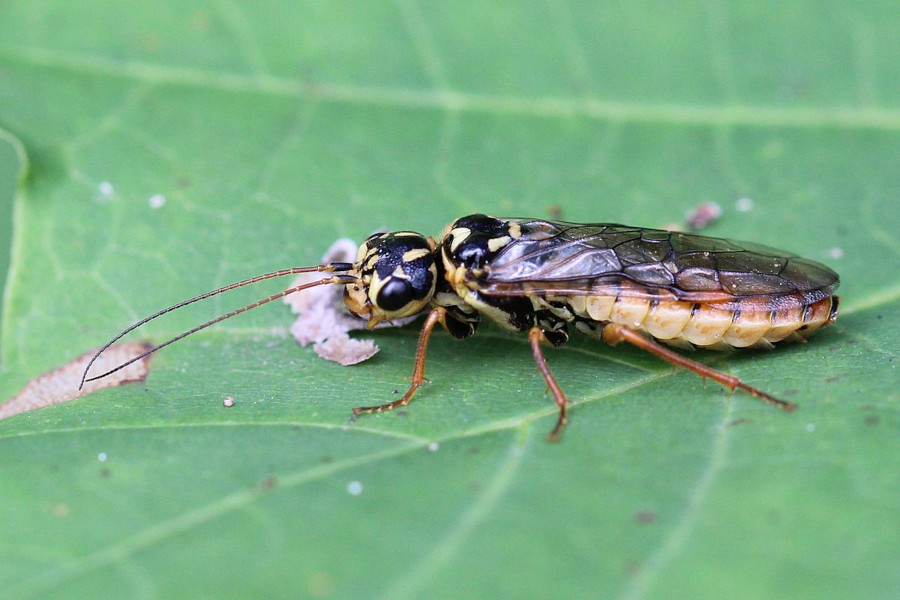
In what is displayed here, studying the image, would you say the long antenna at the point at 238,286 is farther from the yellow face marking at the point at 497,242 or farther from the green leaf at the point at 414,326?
the yellow face marking at the point at 497,242

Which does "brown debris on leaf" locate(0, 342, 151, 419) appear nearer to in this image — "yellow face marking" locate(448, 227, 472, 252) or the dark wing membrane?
"yellow face marking" locate(448, 227, 472, 252)

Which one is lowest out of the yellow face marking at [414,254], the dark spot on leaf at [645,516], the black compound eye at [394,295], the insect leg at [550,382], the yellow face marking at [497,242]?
the dark spot on leaf at [645,516]

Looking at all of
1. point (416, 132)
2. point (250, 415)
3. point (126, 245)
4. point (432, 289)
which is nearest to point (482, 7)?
point (416, 132)

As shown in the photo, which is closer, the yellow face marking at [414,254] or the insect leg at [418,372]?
the insect leg at [418,372]

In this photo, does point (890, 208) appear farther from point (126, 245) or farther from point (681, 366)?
point (126, 245)

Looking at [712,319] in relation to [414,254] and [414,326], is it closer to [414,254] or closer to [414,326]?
[414,254]

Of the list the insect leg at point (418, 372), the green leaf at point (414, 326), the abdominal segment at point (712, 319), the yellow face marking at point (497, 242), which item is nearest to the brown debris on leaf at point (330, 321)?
the green leaf at point (414, 326)
